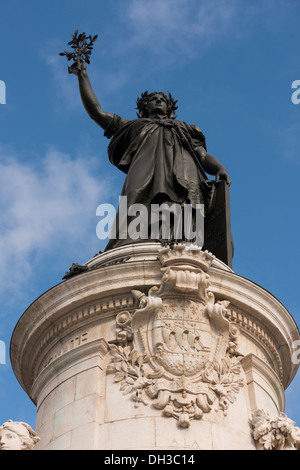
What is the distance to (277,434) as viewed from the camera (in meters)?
12.2

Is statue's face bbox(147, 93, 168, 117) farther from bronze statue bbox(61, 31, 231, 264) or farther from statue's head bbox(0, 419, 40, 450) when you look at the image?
statue's head bbox(0, 419, 40, 450)

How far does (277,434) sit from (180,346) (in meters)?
1.89

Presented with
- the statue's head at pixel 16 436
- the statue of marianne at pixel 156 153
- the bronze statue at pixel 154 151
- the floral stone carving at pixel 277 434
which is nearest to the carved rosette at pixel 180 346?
the floral stone carving at pixel 277 434

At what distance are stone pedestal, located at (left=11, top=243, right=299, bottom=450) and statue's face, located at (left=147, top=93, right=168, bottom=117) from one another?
5.33 m

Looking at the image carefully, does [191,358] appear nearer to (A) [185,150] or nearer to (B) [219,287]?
(B) [219,287]

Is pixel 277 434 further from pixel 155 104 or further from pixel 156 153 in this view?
pixel 155 104

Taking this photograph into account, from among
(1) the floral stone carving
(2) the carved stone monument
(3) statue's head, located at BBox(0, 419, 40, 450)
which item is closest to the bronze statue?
(2) the carved stone monument

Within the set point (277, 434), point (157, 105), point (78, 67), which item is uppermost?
point (78, 67)

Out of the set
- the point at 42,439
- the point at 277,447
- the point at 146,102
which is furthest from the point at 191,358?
the point at 146,102

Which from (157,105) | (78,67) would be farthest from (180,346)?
(78,67)

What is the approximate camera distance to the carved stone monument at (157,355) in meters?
12.2

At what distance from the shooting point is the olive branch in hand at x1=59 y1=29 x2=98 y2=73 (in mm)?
18969

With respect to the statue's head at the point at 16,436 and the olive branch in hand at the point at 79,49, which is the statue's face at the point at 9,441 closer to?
the statue's head at the point at 16,436

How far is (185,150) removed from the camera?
18.1 metres
